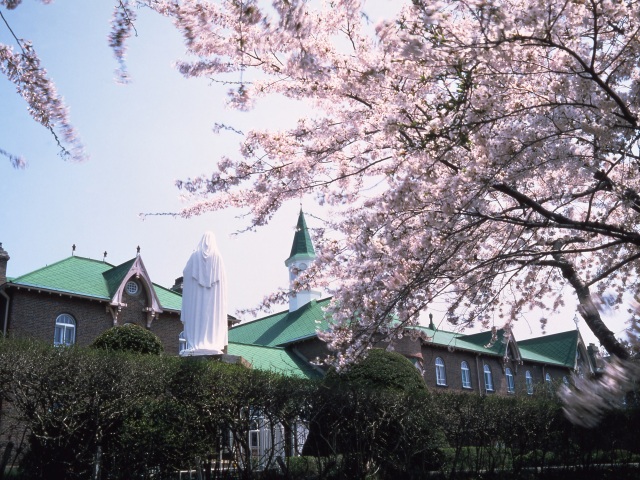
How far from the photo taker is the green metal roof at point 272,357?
28.4 meters

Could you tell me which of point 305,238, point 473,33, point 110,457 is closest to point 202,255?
point 110,457

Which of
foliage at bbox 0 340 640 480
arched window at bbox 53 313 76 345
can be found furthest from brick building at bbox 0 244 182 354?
foliage at bbox 0 340 640 480

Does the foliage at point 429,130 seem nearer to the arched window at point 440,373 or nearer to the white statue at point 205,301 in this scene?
the white statue at point 205,301

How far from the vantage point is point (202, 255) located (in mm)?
19672

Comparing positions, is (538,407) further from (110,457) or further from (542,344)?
(542,344)

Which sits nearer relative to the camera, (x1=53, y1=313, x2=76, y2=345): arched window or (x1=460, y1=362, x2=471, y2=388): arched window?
(x1=53, y1=313, x2=76, y2=345): arched window

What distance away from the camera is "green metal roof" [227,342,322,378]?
28438 mm

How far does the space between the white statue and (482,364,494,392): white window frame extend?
24894mm

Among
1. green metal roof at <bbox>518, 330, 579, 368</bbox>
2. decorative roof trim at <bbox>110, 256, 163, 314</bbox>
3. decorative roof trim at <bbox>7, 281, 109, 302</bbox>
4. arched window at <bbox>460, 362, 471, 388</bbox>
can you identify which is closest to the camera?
decorative roof trim at <bbox>7, 281, 109, 302</bbox>

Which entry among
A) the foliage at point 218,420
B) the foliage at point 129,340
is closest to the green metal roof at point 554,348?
the foliage at point 218,420

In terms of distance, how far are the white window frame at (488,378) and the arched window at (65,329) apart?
2559cm

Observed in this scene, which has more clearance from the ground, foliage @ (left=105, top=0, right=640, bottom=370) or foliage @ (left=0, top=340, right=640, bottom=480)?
foliage @ (left=105, top=0, right=640, bottom=370)

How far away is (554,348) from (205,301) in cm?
3674

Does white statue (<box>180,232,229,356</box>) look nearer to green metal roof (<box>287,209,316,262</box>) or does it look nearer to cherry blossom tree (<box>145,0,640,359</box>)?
cherry blossom tree (<box>145,0,640,359</box>)
